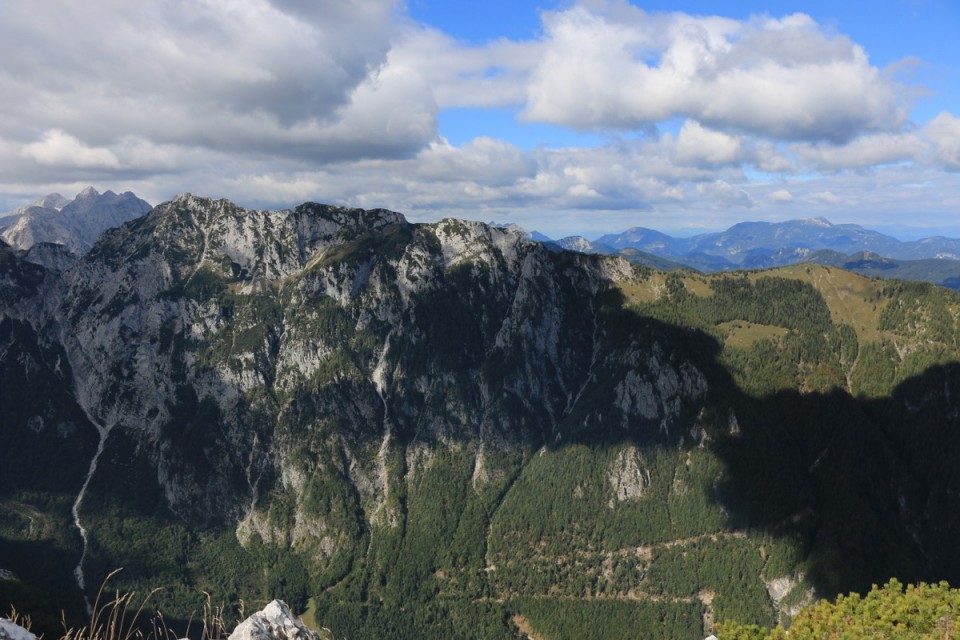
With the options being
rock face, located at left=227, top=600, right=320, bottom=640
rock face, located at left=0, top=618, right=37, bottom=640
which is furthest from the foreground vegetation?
rock face, located at left=0, top=618, right=37, bottom=640

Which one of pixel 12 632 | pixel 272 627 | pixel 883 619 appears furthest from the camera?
pixel 883 619

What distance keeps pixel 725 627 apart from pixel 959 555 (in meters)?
211

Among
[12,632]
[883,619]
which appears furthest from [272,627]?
[883,619]

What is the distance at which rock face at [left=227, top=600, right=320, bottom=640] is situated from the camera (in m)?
34.2

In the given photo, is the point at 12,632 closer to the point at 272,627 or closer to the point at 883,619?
the point at 272,627

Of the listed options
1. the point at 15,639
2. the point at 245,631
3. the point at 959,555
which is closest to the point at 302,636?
the point at 245,631

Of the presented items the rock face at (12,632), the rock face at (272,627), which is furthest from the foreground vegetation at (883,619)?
the rock face at (12,632)

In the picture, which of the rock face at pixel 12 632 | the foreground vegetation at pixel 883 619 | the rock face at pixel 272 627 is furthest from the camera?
the foreground vegetation at pixel 883 619

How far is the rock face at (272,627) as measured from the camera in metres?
34.2

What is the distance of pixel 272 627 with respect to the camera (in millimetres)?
35500

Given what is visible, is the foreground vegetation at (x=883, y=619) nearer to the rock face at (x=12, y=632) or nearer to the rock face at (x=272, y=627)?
the rock face at (x=272, y=627)

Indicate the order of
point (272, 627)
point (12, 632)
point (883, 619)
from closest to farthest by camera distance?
point (12, 632) → point (272, 627) → point (883, 619)

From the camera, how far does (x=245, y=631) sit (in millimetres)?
34250

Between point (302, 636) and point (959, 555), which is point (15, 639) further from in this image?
point (959, 555)
